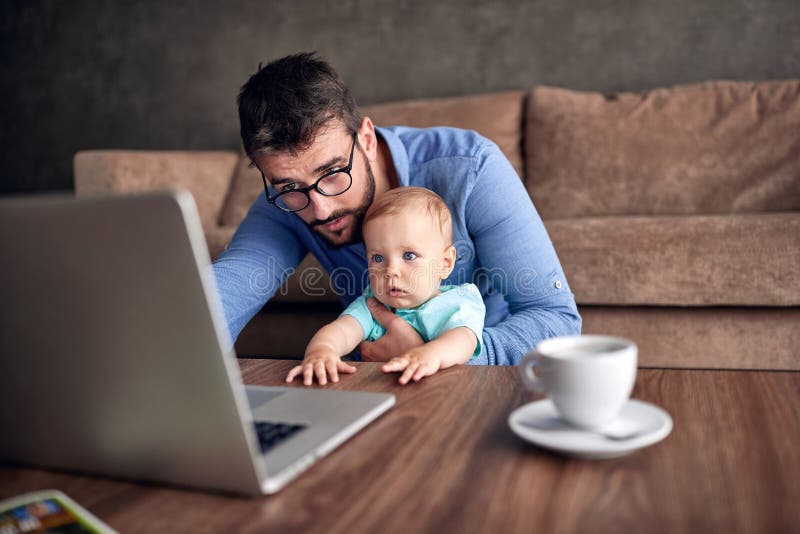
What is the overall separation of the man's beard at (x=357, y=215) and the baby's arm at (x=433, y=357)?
43cm

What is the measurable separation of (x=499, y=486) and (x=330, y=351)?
48cm

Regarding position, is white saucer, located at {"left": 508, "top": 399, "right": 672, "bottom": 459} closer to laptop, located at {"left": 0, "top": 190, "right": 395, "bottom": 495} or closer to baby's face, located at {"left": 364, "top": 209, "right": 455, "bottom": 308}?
laptop, located at {"left": 0, "top": 190, "right": 395, "bottom": 495}

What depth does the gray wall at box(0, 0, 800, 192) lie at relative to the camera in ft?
8.98

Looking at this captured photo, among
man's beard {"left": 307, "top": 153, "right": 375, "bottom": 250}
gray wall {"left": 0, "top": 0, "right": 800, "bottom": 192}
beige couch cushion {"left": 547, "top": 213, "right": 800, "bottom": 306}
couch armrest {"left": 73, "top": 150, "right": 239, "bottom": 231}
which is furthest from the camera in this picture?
gray wall {"left": 0, "top": 0, "right": 800, "bottom": 192}

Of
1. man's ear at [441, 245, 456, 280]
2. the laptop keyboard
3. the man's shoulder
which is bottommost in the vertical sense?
man's ear at [441, 245, 456, 280]

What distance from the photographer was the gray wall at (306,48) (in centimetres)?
274

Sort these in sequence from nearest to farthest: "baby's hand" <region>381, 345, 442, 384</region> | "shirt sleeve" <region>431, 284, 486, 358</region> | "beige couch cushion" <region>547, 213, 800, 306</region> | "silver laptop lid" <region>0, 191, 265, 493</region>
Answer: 1. "silver laptop lid" <region>0, 191, 265, 493</region>
2. "baby's hand" <region>381, 345, 442, 384</region>
3. "shirt sleeve" <region>431, 284, 486, 358</region>
4. "beige couch cushion" <region>547, 213, 800, 306</region>

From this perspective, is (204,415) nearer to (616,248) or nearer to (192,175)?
(616,248)

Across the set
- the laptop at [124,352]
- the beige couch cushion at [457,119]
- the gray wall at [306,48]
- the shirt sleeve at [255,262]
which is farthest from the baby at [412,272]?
the gray wall at [306,48]

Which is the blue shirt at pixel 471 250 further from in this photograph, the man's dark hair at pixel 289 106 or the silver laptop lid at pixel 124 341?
the silver laptop lid at pixel 124 341

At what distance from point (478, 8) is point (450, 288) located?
2.09 metres

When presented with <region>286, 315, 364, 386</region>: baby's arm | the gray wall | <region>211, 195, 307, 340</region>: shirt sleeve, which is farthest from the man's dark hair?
the gray wall

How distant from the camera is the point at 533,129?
8.68 feet

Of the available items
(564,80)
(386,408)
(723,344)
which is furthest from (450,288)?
(564,80)
